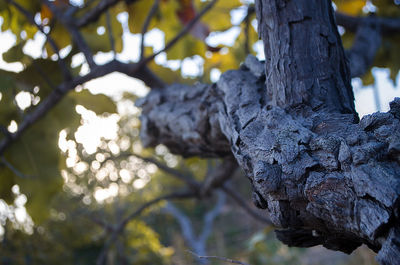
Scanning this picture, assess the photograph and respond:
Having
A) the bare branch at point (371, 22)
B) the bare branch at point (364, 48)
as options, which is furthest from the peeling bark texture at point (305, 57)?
the bare branch at point (371, 22)

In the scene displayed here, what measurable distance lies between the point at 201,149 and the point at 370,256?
2119 mm

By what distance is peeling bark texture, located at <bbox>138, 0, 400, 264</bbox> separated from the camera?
403 mm

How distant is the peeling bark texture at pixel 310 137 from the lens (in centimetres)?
40

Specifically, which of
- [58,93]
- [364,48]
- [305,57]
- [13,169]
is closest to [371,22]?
[364,48]

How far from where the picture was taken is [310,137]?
49 cm

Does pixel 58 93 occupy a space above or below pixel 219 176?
above

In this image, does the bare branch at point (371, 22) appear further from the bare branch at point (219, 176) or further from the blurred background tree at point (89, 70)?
the bare branch at point (219, 176)

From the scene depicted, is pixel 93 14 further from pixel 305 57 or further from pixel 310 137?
pixel 310 137

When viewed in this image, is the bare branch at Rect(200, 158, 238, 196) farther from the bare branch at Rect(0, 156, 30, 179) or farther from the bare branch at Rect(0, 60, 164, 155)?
the bare branch at Rect(0, 156, 30, 179)

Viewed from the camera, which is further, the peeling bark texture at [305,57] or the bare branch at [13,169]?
the bare branch at [13,169]

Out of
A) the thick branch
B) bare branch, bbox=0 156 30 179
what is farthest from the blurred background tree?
the thick branch

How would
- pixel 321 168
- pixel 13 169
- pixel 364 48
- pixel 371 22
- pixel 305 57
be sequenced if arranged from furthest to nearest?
pixel 371 22 < pixel 364 48 < pixel 13 169 < pixel 305 57 < pixel 321 168

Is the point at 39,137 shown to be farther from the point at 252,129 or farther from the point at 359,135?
the point at 359,135

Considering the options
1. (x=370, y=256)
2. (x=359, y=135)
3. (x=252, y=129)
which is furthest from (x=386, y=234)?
(x=370, y=256)
